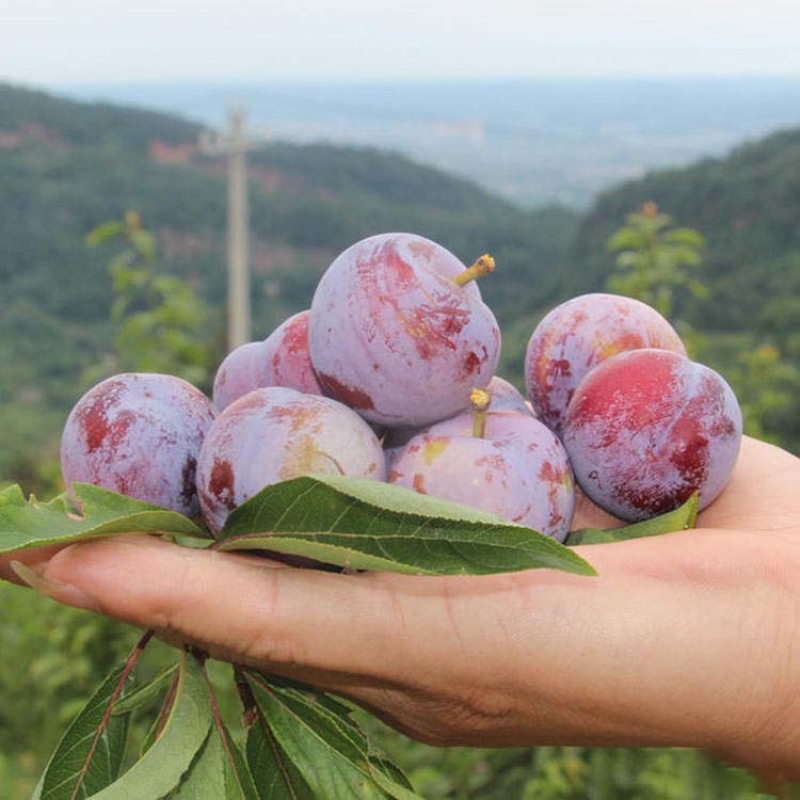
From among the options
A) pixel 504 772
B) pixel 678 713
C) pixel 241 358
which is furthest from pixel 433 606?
pixel 504 772

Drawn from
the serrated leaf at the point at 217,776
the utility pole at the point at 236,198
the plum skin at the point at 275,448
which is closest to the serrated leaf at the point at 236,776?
the serrated leaf at the point at 217,776

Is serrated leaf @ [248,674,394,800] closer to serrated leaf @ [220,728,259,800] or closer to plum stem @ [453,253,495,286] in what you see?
serrated leaf @ [220,728,259,800]

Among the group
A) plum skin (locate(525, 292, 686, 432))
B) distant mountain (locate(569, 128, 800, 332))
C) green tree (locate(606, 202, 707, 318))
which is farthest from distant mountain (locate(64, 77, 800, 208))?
plum skin (locate(525, 292, 686, 432))

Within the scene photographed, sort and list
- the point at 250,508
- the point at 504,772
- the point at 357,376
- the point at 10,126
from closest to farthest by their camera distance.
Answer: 1. the point at 250,508
2. the point at 357,376
3. the point at 504,772
4. the point at 10,126

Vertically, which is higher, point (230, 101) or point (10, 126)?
point (230, 101)

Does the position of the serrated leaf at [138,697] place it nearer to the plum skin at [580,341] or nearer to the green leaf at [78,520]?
the green leaf at [78,520]

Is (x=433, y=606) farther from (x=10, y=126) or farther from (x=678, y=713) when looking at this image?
(x=10, y=126)
